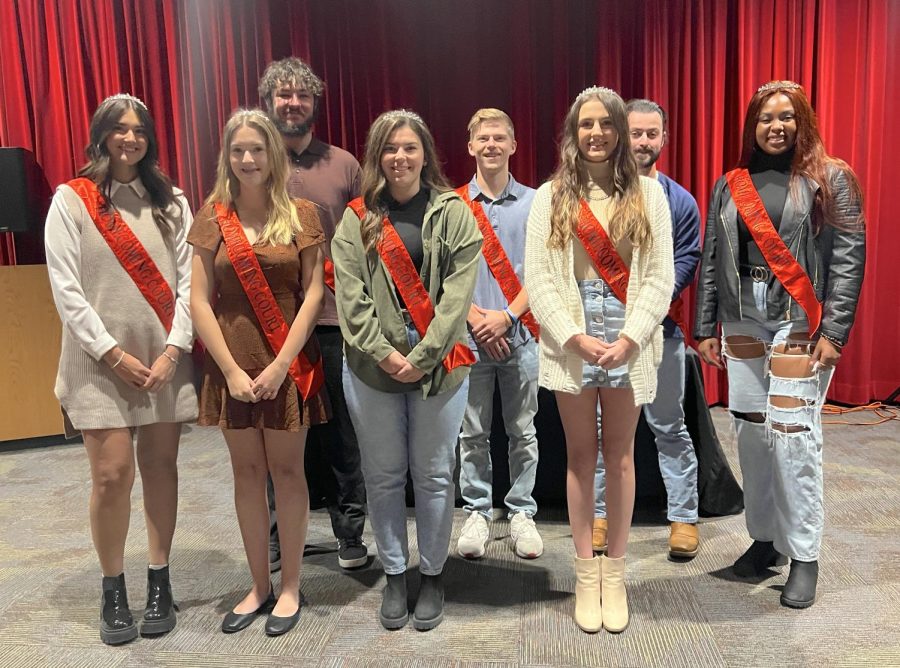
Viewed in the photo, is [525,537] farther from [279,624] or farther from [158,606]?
[158,606]

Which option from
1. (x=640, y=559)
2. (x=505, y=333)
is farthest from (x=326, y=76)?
(x=640, y=559)

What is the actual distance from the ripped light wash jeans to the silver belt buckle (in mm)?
12

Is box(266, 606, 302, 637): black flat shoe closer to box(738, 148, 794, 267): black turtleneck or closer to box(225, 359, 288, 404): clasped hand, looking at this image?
box(225, 359, 288, 404): clasped hand

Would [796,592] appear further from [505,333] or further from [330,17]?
[330,17]

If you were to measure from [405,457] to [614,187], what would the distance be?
37.3 inches

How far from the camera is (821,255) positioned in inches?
83.1

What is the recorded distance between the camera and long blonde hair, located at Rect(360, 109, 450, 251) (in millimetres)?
1971

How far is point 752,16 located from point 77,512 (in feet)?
14.9

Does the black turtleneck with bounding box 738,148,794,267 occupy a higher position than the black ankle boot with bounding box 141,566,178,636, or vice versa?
the black turtleneck with bounding box 738,148,794,267

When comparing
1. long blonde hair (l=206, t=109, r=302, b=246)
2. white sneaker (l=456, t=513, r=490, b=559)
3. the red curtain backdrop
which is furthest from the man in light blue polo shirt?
the red curtain backdrop

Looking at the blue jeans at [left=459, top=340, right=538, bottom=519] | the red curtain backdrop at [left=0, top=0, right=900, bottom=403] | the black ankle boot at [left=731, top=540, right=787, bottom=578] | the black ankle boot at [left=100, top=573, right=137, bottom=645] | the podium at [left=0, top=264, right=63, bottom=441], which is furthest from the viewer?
the red curtain backdrop at [left=0, top=0, right=900, bottom=403]

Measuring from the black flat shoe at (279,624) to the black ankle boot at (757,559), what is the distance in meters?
1.41

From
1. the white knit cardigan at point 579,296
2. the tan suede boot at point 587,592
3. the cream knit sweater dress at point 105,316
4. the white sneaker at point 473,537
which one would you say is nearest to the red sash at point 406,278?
the white knit cardigan at point 579,296

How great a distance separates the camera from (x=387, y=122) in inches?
77.5
